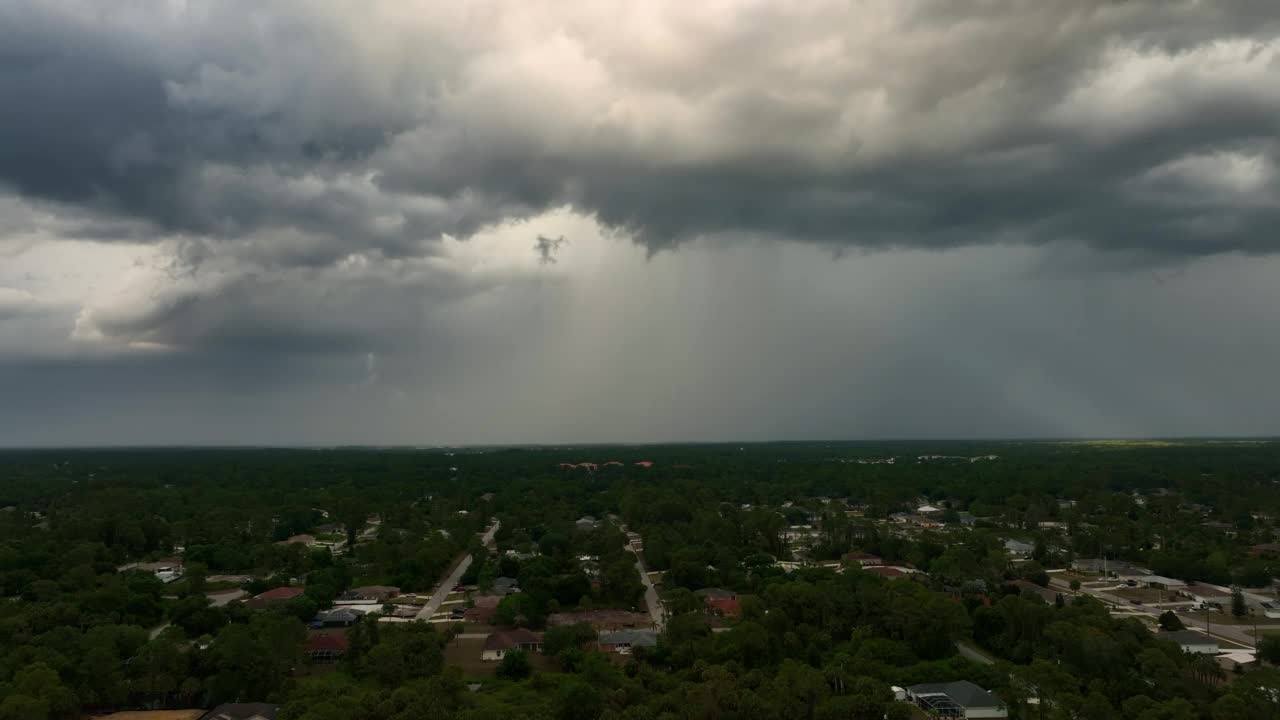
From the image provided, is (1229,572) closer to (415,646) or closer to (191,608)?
(415,646)

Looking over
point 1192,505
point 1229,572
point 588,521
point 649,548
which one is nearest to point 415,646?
point 649,548

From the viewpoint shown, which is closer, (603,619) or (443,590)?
(603,619)

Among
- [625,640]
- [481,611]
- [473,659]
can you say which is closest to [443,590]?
[481,611]

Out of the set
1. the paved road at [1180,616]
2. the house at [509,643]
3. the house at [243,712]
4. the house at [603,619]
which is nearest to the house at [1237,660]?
the paved road at [1180,616]

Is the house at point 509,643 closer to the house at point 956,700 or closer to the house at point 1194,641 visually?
the house at point 956,700

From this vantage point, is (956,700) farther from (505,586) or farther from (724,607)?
(505,586)

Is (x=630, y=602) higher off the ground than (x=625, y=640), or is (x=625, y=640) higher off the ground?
(x=625, y=640)
